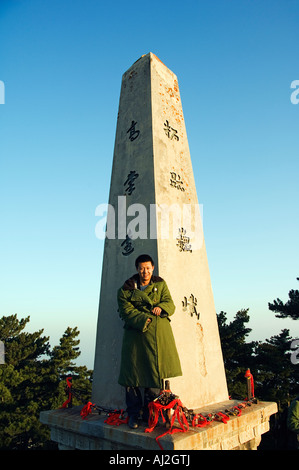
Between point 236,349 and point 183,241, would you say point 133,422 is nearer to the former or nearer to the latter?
point 183,241

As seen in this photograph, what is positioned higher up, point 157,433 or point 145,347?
point 145,347

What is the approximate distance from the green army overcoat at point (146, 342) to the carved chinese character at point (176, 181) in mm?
2034

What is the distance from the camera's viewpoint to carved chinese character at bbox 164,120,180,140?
552cm

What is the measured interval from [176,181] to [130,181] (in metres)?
0.75

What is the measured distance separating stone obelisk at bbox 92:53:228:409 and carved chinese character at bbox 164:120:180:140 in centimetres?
2

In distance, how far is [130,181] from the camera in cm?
530

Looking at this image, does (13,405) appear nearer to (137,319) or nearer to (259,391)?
(259,391)

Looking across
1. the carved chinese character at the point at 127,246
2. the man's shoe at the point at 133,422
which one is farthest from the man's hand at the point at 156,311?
the carved chinese character at the point at 127,246

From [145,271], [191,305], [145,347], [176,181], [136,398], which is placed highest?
[176,181]

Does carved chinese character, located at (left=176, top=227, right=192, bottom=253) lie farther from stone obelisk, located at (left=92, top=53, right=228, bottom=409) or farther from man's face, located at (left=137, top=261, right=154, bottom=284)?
man's face, located at (left=137, top=261, right=154, bottom=284)

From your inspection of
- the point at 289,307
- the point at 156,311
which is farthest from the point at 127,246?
the point at 289,307

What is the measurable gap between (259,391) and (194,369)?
9.70m
